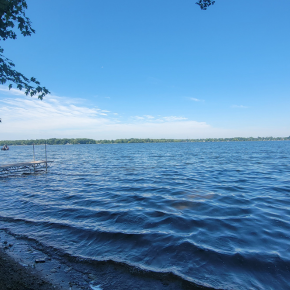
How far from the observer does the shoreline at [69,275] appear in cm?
437

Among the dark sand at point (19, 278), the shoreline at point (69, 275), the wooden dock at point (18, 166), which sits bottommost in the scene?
the wooden dock at point (18, 166)

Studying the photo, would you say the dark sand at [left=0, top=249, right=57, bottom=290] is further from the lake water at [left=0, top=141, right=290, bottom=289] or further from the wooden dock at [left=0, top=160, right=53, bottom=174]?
the wooden dock at [left=0, top=160, right=53, bottom=174]

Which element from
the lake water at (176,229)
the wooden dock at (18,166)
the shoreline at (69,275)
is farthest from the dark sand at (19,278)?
the wooden dock at (18,166)

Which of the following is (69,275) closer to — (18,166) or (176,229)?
(176,229)

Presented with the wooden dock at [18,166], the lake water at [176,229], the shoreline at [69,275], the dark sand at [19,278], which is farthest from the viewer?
the wooden dock at [18,166]

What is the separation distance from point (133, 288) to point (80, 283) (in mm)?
1337

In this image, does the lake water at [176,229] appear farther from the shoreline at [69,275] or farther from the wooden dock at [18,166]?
the wooden dock at [18,166]

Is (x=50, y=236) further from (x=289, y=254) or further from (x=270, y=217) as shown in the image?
(x=270, y=217)

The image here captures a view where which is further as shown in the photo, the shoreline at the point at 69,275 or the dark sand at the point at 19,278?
the shoreline at the point at 69,275

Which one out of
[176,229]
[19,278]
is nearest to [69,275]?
[19,278]

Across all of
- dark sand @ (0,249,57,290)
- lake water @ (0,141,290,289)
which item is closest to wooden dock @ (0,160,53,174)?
lake water @ (0,141,290,289)

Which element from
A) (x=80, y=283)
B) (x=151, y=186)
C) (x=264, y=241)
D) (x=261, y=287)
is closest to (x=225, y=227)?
(x=264, y=241)

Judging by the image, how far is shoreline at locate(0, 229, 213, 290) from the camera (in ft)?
14.3

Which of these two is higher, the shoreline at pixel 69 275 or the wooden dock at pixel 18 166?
the shoreline at pixel 69 275
